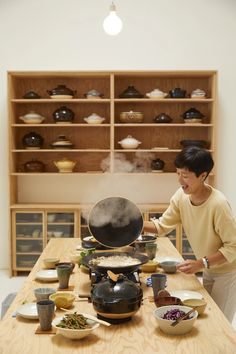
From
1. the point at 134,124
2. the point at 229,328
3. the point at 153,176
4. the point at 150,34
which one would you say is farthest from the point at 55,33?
the point at 229,328

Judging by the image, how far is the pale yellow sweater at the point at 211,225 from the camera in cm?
250

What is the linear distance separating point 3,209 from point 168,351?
430 cm

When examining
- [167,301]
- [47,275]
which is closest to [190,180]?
[167,301]

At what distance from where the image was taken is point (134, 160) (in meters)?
5.64

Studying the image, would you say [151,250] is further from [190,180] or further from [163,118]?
[163,118]

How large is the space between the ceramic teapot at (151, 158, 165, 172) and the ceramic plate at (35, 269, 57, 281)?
116 inches

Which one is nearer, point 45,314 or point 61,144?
point 45,314

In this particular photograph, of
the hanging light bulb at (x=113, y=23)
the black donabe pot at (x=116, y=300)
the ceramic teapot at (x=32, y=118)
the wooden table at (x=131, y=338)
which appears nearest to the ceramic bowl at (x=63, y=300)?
the wooden table at (x=131, y=338)

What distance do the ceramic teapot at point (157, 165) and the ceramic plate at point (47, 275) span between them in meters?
2.95

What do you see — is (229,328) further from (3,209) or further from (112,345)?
(3,209)

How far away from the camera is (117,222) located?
2729mm

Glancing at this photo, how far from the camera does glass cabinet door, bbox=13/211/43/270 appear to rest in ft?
17.6

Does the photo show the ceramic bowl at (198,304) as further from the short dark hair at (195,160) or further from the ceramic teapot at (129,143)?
the ceramic teapot at (129,143)

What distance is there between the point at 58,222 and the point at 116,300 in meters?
3.57
